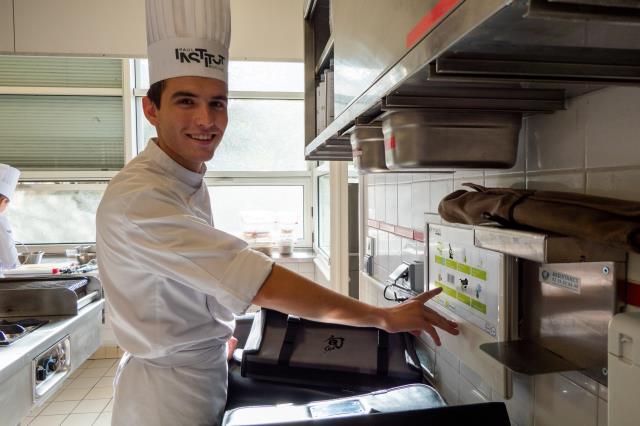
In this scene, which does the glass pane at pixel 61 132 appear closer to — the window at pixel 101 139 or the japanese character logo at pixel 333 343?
the window at pixel 101 139

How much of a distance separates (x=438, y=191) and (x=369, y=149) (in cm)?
31

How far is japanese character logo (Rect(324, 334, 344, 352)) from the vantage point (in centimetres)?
138

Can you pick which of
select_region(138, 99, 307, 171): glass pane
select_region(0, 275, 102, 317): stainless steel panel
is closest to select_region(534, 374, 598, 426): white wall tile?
select_region(0, 275, 102, 317): stainless steel panel

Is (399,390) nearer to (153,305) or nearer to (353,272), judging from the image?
(153,305)

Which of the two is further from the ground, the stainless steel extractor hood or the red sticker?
the red sticker

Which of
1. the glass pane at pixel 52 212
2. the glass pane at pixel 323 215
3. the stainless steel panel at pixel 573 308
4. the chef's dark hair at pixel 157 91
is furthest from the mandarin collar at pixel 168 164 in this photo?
the glass pane at pixel 52 212

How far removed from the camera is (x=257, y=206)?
4203mm

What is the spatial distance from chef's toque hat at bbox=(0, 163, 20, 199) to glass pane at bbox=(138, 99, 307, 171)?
3.94ft

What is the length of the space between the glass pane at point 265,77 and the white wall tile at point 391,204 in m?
2.53

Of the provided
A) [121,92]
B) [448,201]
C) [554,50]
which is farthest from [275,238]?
[554,50]

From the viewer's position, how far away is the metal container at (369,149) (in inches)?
41.5

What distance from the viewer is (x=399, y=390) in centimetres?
117

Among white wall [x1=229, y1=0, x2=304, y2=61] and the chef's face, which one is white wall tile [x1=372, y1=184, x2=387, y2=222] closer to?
the chef's face

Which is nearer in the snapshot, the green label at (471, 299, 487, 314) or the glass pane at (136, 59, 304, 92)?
the green label at (471, 299, 487, 314)
